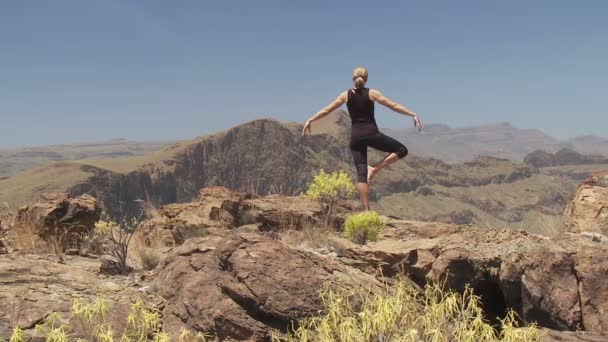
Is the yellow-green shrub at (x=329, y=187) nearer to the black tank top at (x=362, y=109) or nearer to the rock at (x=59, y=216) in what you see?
the black tank top at (x=362, y=109)

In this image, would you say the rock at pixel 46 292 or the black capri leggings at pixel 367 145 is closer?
the rock at pixel 46 292

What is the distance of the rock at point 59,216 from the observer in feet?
36.7

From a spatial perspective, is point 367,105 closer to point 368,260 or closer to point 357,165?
point 357,165

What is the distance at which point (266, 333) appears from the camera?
603cm

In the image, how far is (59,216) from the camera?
1150 centimetres

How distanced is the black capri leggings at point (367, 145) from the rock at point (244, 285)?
3874 mm

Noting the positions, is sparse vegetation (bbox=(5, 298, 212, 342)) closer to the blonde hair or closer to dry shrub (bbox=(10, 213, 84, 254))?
dry shrub (bbox=(10, 213, 84, 254))

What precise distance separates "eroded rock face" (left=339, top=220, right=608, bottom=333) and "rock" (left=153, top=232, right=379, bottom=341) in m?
1.15

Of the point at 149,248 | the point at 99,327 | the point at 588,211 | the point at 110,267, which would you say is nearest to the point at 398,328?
the point at 99,327

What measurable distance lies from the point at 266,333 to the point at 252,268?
0.93 meters

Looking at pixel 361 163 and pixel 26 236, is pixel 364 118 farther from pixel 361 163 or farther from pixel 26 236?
pixel 26 236

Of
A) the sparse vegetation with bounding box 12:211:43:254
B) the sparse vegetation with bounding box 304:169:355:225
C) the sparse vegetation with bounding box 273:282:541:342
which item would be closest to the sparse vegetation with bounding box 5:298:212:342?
the sparse vegetation with bounding box 273:282:541:342

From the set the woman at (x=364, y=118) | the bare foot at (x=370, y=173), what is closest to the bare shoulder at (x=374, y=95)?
the woman at (x=364, y=118)

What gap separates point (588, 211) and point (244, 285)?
7955mm
